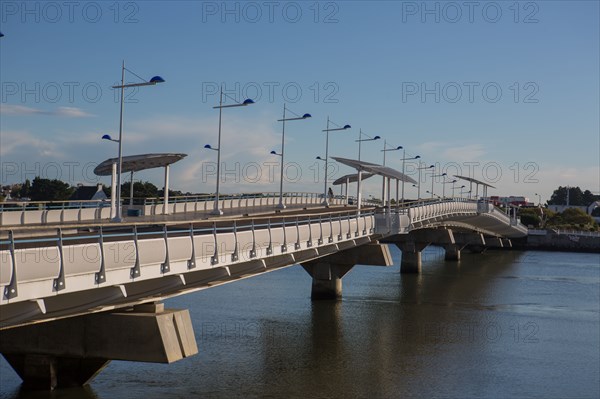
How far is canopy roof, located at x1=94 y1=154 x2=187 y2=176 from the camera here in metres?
47.6

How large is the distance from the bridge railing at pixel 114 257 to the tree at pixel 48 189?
105730 millimetres

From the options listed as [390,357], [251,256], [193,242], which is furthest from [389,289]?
[193,242]

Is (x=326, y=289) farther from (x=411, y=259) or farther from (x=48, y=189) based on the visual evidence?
(x=48, y=189)

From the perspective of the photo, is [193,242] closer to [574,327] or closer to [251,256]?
[251,256]

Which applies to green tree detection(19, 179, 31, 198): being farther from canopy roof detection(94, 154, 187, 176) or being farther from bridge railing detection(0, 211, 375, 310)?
bridge railing detection(0, 211, 375, 310)

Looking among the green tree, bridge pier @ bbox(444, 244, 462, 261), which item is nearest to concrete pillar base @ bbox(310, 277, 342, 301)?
bridge pier @ bbox(444, 244, 462, 261)

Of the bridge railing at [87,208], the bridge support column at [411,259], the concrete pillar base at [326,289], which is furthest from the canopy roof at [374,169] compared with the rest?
the bridge support column at [411,259]

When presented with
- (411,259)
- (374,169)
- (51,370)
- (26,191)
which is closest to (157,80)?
(51,370)

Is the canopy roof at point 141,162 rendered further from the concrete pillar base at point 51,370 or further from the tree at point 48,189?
the tree at point 48,189

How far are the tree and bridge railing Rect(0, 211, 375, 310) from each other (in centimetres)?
10573

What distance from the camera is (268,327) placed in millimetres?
43625

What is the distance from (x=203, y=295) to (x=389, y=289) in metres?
20.0

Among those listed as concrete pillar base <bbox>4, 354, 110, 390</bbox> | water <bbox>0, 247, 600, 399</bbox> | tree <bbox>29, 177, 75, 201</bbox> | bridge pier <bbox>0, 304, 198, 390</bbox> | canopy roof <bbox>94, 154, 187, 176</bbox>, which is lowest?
water <bbox>0, 247, 600, 399</bbox>

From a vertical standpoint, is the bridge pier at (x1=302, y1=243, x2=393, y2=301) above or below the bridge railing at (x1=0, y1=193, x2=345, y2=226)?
below
